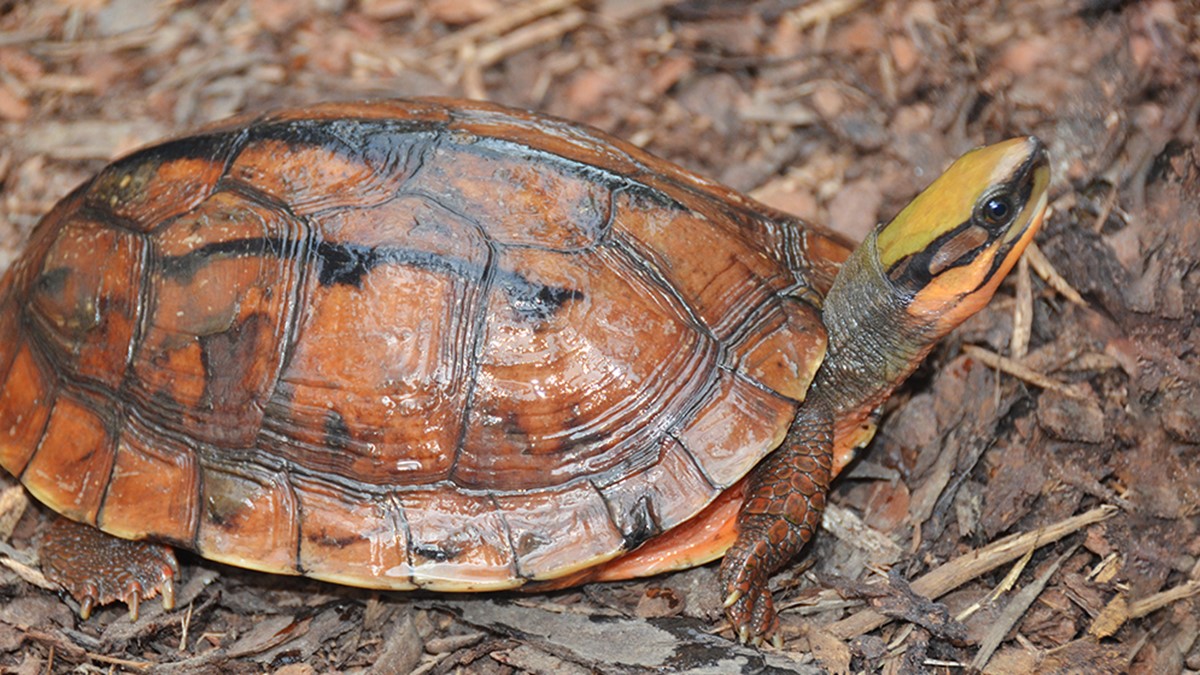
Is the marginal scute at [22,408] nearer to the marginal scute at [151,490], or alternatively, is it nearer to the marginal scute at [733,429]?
the marginal scute at [151,490]

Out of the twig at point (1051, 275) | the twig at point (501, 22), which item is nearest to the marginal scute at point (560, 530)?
the twig at point (1051, 275)

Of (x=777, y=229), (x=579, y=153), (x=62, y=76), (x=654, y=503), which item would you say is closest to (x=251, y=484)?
(x=654, y=503)

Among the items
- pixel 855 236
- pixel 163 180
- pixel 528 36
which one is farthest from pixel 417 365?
pixel 528 36

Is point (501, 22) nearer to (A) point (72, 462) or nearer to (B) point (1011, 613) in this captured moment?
(A) point (72, 462)

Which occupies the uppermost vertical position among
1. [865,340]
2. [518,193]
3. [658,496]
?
[518,193]

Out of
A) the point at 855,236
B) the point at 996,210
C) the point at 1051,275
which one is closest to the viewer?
the point at 996,210

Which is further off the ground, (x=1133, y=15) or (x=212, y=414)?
(x=1133, y=15)

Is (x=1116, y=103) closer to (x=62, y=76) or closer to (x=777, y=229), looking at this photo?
(x=777, y=229)
